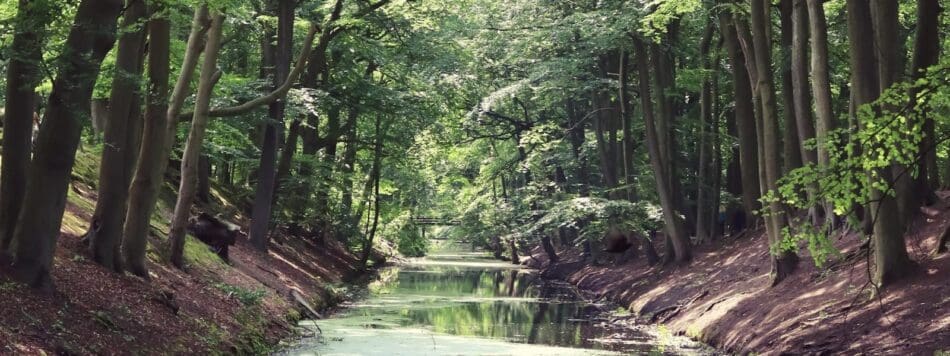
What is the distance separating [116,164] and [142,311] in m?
2.27

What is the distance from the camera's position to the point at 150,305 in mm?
11891

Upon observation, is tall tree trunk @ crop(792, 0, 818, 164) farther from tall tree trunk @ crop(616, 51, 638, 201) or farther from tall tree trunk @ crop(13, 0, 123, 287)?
tall tree trunk @ crop(13, 0, 123, 287)

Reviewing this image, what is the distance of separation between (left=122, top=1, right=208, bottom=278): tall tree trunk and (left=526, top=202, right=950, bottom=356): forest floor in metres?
8.90

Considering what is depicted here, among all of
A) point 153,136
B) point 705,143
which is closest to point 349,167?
point 705,143

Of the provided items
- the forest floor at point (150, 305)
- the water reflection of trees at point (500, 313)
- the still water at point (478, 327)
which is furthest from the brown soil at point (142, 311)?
the water reflection of trees at point (500, 313)

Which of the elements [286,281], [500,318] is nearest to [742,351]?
[500,318]

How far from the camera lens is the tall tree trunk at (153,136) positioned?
1327 centimetres

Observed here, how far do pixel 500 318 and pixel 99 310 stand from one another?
1269 cm

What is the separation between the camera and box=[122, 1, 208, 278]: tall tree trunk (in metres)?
13.3

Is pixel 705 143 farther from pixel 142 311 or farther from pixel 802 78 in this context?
pixel 142 311

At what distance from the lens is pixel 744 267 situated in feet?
69.1

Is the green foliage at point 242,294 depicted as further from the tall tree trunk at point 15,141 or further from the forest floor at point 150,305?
the tall tree trunk at point 15,141

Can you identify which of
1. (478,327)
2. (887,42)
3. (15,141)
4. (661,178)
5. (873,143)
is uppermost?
(887,42)

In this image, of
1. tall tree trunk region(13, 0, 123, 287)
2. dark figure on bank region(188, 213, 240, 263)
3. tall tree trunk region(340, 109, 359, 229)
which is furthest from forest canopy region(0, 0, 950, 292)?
dark figure on bank region(188, 213, 240, 263)
